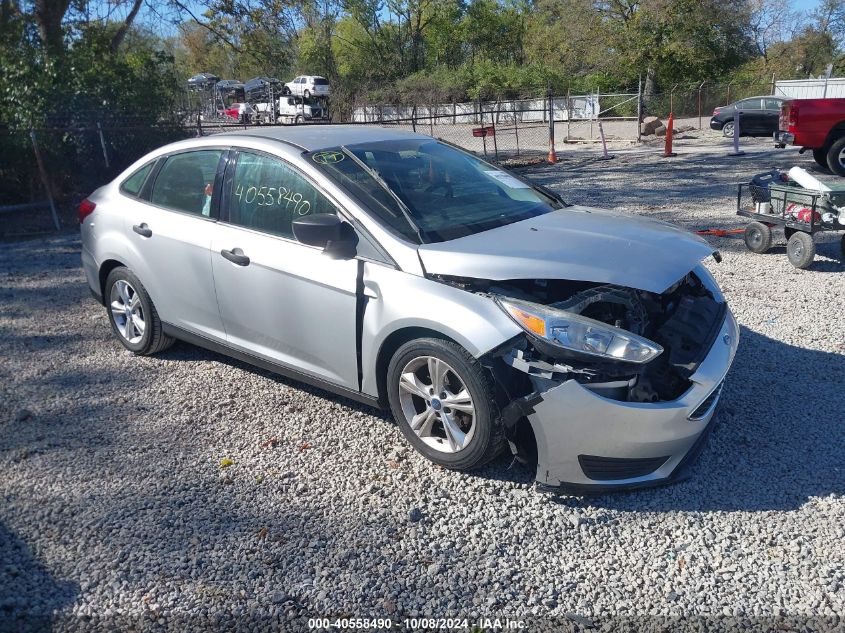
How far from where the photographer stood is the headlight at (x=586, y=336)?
133 inches

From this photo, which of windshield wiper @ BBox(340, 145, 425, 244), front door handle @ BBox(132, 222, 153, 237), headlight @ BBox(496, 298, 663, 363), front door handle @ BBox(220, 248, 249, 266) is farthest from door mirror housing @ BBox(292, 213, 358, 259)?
front door handle @ BBox(132, 222, 153, 237)

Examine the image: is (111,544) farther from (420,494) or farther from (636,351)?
(636,351)

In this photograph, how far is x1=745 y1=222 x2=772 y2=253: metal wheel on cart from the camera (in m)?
7.98

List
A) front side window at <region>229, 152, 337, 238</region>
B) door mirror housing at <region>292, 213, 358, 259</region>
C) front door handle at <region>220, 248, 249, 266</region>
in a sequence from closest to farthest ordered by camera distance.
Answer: door mirror housing at <region>292, 213, 358, 259</region>
front side window at <region>229, 152, 337, 238</region>
front door handle at <region>220, 248, 249, 266</region>

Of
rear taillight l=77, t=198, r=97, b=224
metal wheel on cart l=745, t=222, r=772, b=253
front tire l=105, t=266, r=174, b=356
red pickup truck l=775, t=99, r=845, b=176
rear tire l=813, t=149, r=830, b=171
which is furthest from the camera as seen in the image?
rear tire l=813, t=149, r=830, b=171

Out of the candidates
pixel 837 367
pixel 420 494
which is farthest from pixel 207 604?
pixel 837 367

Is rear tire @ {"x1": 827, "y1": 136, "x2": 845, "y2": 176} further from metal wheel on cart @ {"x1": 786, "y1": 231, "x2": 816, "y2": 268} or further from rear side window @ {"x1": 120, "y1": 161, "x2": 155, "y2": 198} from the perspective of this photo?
rear side window @ {"x1": 120, "y1": 161, "x2": 155, "y2": 198}

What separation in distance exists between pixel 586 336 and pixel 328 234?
1452 millimetres

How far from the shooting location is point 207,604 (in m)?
2.96

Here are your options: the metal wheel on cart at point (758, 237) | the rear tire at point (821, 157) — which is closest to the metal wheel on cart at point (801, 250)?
the metal wheel on cart at point (758, 237)

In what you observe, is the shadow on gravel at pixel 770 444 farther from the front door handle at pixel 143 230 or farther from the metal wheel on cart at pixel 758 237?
the front door handle at pixel 143 230

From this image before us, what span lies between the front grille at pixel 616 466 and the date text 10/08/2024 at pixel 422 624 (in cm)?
86

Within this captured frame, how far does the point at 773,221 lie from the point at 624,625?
20.2 feet

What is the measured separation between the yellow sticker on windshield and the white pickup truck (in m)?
32.4
